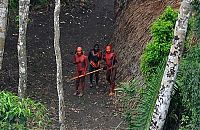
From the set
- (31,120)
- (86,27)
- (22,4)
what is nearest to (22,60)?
(22,4)

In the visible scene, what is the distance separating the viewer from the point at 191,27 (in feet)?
32.3

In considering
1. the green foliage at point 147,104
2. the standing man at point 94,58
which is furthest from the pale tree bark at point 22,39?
the green foliage at point 147,104

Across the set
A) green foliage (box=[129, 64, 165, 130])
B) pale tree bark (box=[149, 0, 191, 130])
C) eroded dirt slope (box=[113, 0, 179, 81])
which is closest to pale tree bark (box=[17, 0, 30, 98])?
eroded dirt slope (box=[113, 0, 179, 81])

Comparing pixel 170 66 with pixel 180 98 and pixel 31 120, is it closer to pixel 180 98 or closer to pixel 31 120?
pixel 180 98

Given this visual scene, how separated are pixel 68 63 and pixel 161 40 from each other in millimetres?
6625

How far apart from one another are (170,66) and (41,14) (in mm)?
13303

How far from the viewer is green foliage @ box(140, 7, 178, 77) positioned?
1132cm

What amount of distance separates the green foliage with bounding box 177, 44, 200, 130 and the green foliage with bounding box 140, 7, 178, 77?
1.77 meters

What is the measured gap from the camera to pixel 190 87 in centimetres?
916

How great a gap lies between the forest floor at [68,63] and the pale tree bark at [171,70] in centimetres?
352

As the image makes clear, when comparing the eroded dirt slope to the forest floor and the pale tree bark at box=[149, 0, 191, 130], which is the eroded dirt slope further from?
the pale tree bark at box=[149, 0, 191, 130]

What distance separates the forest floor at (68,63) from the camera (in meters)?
14.0

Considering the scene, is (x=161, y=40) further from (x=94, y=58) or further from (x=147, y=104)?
(x=94, y=58)

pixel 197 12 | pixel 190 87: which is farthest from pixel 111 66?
pixel 197 12
